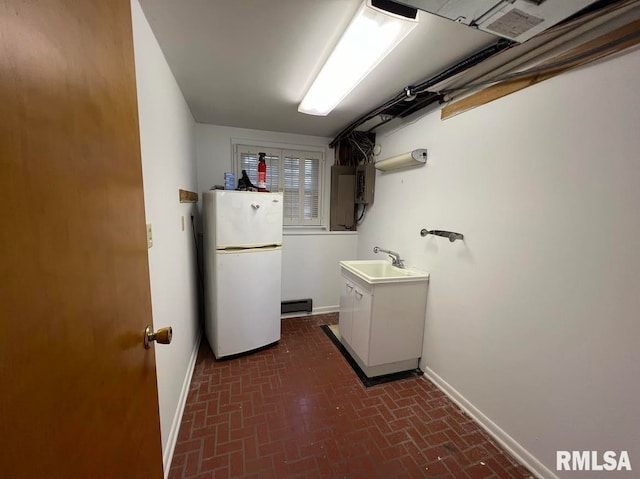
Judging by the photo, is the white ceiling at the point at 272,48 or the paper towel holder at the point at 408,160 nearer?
the white ceiling at the point at 272,48

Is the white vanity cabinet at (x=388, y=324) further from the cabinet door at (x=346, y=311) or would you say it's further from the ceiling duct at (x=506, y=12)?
the ceiling duct at (x=506, y=12)

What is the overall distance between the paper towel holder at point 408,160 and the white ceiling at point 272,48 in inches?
20.1

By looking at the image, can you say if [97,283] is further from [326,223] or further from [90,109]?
[326,223]

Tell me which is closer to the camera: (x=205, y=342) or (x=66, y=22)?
(x=66, y=22)

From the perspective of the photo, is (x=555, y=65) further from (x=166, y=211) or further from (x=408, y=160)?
(x=166, y=211)

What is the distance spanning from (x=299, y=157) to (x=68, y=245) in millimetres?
2986

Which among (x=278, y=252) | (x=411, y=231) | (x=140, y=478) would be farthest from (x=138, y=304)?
(x=411, y=231)

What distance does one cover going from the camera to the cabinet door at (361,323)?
2068 millimetres

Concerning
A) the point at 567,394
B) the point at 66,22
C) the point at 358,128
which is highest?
the point at 358,128

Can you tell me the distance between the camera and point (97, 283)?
0.55m

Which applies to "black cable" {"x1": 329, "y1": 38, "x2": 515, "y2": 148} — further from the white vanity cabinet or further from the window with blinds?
the white vanity cabinet

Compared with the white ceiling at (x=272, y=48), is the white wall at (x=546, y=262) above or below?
below

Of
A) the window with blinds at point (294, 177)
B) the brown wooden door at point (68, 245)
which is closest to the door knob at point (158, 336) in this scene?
the brown wooden door at point (68, 245)

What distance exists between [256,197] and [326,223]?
1350 mm
